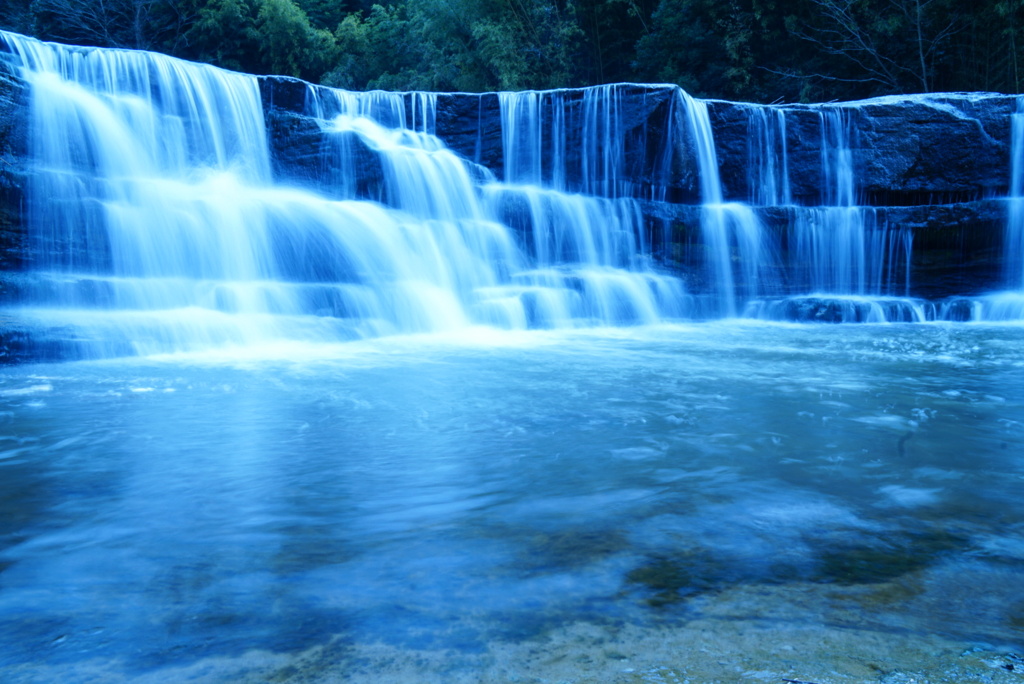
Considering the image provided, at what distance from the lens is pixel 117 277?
9.05 meters

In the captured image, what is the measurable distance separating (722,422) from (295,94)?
1162cm

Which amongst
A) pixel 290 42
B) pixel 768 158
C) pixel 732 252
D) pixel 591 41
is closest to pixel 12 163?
pixel 732 252

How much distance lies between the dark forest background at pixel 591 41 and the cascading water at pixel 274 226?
10176 millimetres

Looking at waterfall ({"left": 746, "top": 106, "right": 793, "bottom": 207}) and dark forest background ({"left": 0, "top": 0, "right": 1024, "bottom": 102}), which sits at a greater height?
dark forest background ({"left": 0, "top": 0, "right": 1024, "bottom": 102})

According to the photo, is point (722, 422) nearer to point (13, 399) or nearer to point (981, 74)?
point (13, 399)

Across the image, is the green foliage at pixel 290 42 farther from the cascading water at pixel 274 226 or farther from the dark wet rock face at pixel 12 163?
the dark wet rock face at pixel 12 163

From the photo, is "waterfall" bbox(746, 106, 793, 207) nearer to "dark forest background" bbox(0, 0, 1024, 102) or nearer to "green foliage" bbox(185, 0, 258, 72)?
"dark forest background" bbox(0, 0, 1024, 102)

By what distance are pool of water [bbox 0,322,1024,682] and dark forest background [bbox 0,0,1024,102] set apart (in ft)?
58.3

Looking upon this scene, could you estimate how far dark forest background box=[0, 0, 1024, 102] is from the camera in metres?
20.1

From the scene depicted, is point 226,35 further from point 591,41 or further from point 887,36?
point 887,36

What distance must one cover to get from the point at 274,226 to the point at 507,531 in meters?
8.45

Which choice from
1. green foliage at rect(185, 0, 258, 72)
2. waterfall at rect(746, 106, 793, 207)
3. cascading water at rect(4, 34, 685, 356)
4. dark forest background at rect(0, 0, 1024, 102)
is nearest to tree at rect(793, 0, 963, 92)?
dark forest background at rect(0, 0, 1024, 102)

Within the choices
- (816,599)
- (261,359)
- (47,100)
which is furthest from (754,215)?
(816,599)

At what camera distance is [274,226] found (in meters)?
10.3
